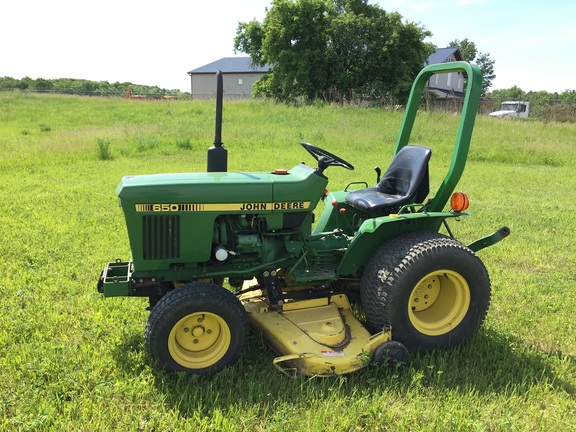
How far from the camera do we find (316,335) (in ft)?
9.49

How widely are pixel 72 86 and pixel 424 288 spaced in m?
52.8

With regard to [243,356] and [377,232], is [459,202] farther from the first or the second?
[243,356]

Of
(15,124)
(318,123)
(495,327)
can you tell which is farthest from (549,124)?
(15,124)

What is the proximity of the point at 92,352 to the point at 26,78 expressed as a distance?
169 ft

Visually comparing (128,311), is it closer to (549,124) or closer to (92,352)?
(92,352)

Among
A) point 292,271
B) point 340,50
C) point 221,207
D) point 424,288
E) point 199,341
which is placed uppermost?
point 340,50

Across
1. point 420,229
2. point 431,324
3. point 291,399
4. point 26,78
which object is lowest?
point 291,399

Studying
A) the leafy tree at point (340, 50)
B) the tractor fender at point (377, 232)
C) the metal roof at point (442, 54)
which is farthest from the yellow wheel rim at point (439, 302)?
the metal roof at point (442, 54)

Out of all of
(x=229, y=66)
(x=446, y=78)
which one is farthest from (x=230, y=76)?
(x=446, y=78)

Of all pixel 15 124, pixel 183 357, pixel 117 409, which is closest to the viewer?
pixel 117 409

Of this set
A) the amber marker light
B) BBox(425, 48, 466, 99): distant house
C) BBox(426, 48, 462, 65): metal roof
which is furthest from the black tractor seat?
BBox(426, 48, 462, 65): metal roof

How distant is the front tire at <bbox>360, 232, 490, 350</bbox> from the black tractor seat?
0.34 meters

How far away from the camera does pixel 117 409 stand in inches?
96.5

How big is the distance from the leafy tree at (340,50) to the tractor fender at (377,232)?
21604 mm
